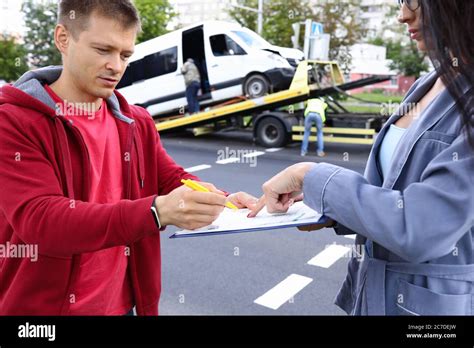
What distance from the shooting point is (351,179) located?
3.72 ft

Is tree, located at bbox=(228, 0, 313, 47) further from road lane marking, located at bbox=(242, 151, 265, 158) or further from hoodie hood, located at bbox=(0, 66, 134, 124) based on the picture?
hoodie hood, located at bbox=(0, 66, 134, 124)

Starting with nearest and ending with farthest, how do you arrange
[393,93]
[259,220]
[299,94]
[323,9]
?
1. [259,220]
2. [299,94]
3. [323,9]
4. [393,93]

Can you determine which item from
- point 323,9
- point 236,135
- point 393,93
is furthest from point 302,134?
point 393,93

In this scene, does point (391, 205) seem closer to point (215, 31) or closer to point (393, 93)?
point (215, 31)

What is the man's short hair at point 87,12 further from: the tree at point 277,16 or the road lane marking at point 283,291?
the tree at point 277,16

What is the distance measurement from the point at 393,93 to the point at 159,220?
38.3 metres

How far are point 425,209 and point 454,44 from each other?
387 millimetres

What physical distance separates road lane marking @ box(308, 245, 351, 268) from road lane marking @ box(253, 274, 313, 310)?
1.26 ft

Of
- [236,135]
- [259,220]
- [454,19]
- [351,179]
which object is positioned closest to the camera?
[454,19]

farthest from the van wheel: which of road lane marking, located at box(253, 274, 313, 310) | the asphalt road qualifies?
road lane marking, located at box(253, 274, 313, 310)

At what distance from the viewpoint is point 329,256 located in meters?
4.49

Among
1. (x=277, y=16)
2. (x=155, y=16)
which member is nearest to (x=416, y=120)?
(x=277, y=16)

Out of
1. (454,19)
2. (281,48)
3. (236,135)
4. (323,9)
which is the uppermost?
(323,9)

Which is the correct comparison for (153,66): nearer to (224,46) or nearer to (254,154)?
(224,46)
